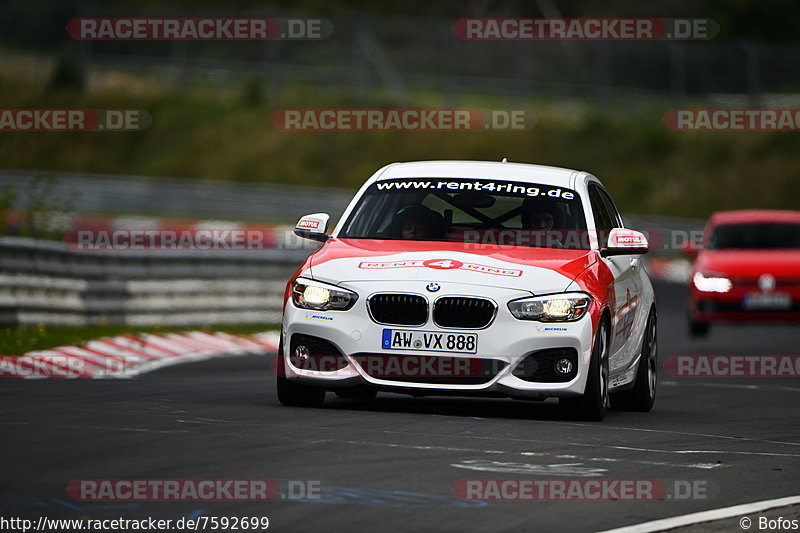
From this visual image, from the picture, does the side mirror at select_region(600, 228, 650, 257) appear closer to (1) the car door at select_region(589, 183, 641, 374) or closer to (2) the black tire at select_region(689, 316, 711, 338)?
(1) the car door at select_region(589, 183, 641, 374)

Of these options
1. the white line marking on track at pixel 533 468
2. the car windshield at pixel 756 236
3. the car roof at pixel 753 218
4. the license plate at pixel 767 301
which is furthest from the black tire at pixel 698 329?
the white line marking on track at pixel 533 468

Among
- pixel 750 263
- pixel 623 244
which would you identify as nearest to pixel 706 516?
pixel 623 244

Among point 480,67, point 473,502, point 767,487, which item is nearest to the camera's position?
point 473,502

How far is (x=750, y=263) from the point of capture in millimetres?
21125

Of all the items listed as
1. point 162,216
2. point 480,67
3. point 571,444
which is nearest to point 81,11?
point 162,216

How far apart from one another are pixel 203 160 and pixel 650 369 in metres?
42.1

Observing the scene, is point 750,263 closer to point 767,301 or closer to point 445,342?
point 767,301

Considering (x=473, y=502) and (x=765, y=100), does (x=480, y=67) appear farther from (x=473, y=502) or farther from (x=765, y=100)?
(x=473, y=502)

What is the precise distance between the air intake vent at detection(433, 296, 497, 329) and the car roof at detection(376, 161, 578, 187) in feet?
5.44

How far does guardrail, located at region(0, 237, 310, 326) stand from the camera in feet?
51.8

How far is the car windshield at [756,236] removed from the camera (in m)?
21.9

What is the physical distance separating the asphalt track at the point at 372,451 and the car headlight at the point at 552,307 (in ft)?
2.10

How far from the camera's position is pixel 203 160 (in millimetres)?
52781

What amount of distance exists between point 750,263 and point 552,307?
476 inches
